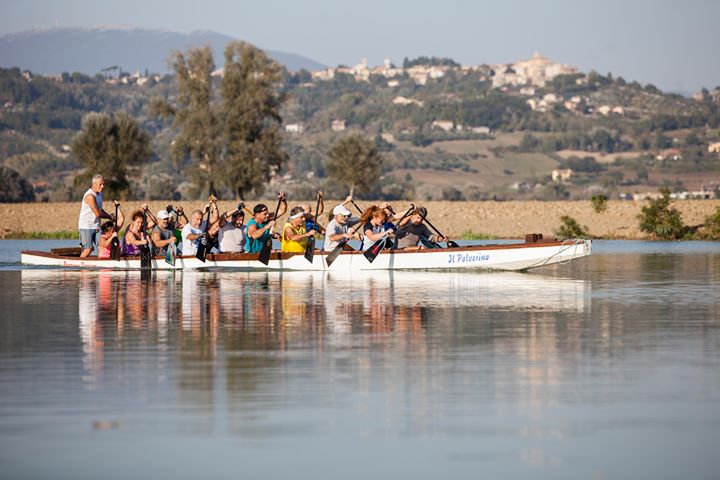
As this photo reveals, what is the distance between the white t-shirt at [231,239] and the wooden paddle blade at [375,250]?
11.2 feet

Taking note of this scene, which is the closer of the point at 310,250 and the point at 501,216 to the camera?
the point at 310,250

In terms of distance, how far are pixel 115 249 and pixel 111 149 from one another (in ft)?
194

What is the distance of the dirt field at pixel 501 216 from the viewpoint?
63.0 meters

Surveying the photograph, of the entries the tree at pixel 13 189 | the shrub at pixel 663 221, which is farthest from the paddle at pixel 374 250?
the tree at pixel 13 189

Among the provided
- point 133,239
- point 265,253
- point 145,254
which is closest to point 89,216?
point 133,239

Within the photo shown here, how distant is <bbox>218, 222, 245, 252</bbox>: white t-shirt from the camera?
32500 millimetres

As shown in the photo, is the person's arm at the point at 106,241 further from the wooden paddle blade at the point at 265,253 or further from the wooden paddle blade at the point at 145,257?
the wooden paddle blade at the point at 265,253

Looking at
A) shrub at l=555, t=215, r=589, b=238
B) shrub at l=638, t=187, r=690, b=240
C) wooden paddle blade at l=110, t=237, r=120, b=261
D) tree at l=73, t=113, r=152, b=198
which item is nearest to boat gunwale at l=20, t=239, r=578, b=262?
wooden paddle blade at l=110, t=237, r=120, b=261

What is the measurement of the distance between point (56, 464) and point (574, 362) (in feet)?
20.8

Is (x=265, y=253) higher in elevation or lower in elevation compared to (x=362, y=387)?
higher

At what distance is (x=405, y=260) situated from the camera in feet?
101

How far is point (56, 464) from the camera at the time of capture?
31.4 ft

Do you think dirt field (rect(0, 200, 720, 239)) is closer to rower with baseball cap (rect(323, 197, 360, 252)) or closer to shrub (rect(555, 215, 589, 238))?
shrub (rect(555, 215, 589, 238))

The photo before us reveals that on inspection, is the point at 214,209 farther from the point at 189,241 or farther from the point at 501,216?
the point at 501,216
